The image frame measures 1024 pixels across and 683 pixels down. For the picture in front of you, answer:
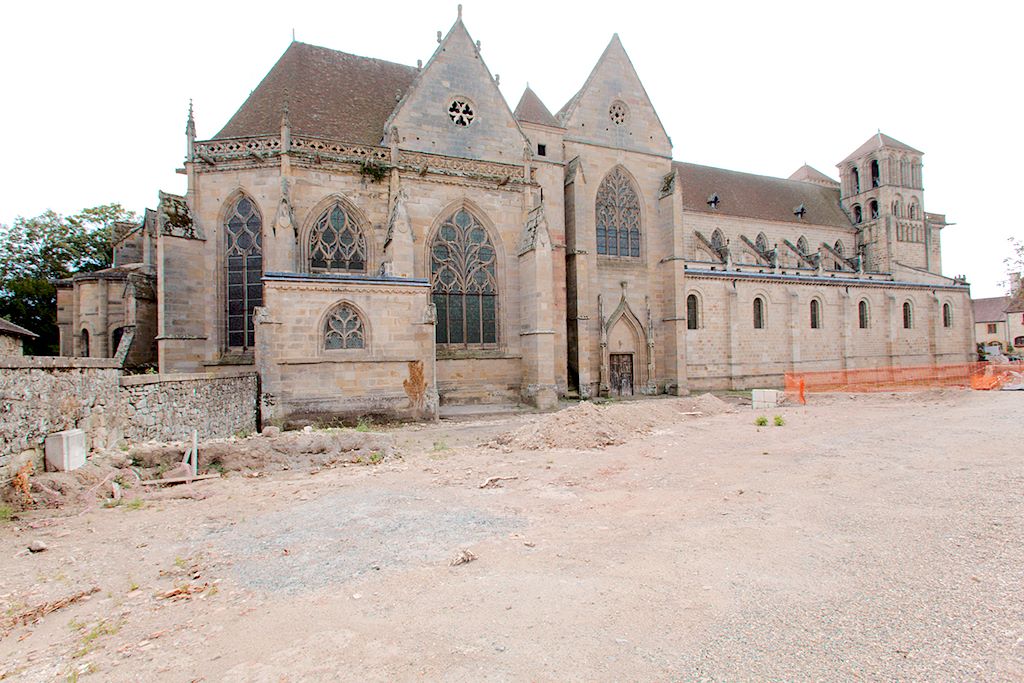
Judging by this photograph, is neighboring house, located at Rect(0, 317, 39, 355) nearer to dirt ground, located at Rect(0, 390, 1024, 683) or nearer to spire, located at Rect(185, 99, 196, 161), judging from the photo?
spire, located at Rect(185, 99, 196, 161)

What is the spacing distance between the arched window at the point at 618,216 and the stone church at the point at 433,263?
0.10 m

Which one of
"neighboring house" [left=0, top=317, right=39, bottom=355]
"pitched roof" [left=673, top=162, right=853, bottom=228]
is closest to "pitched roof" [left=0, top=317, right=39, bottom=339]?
"neighboring house" [left=0, top=317, right=39, bottom=355]

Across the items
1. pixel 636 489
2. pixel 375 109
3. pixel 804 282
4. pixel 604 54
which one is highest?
pixel 604 54

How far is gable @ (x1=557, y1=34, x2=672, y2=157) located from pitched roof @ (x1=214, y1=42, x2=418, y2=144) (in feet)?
26.7

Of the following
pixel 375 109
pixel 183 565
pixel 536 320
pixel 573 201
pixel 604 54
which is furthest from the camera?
pixel 604 54

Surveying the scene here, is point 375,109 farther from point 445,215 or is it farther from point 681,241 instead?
point 681,241

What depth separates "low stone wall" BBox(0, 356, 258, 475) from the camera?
7.23m

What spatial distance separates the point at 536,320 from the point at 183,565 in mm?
15132

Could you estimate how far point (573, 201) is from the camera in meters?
23.6

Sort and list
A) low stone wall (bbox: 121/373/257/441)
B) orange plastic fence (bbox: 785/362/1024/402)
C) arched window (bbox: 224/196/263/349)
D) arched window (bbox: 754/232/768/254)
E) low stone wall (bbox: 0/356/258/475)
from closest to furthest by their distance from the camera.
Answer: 1. low stone wall (bbox: 0/356/258/475)
2. low stone wall (bbox: 121/373/257/441)
3. arched window (bbox: 224/196/263/349)
4. orange plastic fence (bbox: 785/362/1024/402)
5. arched window (bbox: 754/232/768/254)

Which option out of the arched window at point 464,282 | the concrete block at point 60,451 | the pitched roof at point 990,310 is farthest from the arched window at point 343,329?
the pitched roof at point 990,310

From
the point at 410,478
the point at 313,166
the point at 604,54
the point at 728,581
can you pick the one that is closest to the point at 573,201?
the point at 604,54

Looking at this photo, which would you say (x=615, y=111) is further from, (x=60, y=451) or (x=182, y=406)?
(x=60, y=451)

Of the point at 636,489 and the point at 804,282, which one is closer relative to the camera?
the point at 636,489
